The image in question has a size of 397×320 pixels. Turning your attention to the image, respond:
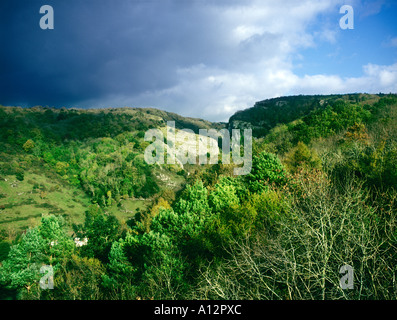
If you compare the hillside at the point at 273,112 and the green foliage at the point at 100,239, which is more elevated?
the hillside at the point at 273,112

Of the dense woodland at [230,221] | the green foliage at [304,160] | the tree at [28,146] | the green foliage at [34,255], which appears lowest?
the green foliage at [34,255]

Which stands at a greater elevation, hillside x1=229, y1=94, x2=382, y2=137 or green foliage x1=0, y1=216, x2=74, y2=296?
hillside x1=229, y1=94, x2=382, y2=137

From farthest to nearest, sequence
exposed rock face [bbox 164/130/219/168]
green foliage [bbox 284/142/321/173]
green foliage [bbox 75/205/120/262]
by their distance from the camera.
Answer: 1. exposed rock face [bbox 164/130/219/168]
2. green foliage [bbox 75/205/120/262]
3. green foliage [bbox 284/142/321/173]

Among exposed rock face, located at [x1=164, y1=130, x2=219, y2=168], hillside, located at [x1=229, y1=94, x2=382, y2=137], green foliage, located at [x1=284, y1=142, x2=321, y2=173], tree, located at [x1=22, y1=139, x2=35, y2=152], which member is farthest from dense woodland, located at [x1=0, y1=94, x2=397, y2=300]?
exposed rock face, located at [x1=164, y1=130, x2=219, y2=168]

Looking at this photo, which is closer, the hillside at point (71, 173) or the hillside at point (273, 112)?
the hillside at point (71, 173)

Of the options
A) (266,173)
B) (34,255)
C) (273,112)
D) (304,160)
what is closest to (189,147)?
(273,112)

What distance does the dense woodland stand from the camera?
33.6ft

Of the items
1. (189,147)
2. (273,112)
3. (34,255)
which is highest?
(273,112)

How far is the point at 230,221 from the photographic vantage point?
19.8 meters

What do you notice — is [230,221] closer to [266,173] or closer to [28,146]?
[266,173]

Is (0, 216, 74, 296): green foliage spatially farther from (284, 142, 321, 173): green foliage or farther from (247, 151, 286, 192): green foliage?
(284, 142, 321, 173): green foliage

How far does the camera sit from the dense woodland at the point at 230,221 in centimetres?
1023

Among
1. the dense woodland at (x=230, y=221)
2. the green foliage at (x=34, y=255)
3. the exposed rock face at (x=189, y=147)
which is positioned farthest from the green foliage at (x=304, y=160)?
the exposed rock face at (x=189, y=147)

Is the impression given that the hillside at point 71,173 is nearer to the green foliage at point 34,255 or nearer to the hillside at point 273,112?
the green foliage at point 34,255
